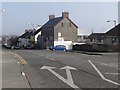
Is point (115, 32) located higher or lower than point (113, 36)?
higher

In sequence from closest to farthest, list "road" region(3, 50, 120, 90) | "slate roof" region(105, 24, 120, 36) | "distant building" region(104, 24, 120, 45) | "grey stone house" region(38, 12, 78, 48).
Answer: "road" region(3, 50, 120, 90), "distant building" region(104, 24, 120, 45), "slate roof" region(105, 24, 120, 36), "grey stone house" region(38, 12, 78, 48)

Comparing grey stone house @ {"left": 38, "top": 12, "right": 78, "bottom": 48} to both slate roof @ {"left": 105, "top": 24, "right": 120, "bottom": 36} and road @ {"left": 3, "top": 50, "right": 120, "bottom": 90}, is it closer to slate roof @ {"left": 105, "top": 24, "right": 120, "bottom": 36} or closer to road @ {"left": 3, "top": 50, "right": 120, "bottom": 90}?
slate roof @ {"left": 105, "top": 24, "right": 120, "bottom": 36}

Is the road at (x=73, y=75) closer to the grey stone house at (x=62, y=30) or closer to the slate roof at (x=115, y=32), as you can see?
the slate roof at (x=115, y=32)

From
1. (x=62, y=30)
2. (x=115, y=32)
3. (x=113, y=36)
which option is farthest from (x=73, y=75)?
(x=62, y=30)

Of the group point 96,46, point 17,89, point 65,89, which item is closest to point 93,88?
point 65,89

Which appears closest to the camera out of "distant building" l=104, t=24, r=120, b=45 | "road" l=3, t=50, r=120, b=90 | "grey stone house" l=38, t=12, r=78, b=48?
"road" l=3, t=50, r=120, b=90

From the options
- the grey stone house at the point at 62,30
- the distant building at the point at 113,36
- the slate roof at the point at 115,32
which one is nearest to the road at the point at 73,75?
the distant building at the point at 113,36

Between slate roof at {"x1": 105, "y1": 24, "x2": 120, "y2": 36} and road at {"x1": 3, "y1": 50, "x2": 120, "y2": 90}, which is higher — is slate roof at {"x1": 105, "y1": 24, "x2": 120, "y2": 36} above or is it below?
above

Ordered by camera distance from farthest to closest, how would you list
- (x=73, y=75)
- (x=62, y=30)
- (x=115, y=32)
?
(x=62, y=30), (x=115, y=32), (x=73, y=75)

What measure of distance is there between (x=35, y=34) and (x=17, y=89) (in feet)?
417

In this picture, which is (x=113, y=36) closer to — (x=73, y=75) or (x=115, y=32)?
(x=115, y=32)

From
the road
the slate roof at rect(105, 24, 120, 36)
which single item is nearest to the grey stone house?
the slate roof at rect(105, 24, 120, 36)

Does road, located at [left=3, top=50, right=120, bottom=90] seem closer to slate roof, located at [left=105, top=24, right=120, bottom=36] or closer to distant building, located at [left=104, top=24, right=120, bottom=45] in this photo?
distant building, located at [left=104, top=24, right=120, bottom=45]

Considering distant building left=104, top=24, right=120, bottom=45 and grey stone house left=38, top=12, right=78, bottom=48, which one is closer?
distant building left=104, top=24, right=120, bottom=45
